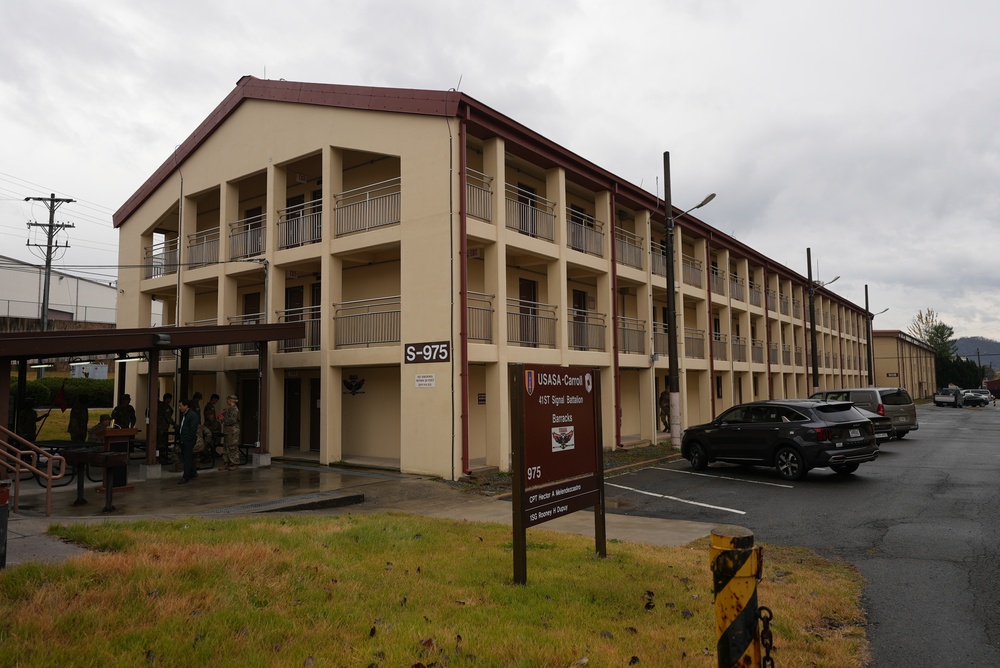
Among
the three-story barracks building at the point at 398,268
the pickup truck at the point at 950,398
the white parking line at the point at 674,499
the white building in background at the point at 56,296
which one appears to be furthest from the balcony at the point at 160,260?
the pickup truck at the point at 950,398

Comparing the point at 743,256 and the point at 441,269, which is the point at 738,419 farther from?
the point at 743,256

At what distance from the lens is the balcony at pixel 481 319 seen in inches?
632

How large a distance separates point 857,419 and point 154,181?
24.2 metres

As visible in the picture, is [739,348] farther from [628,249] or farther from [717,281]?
[628,249]

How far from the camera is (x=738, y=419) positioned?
15.4 m

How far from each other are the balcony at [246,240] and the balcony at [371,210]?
340cm

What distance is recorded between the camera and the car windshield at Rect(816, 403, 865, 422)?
13680 mm

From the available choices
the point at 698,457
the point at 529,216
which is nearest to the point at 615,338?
the point at 529,216

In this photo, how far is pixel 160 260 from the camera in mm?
25328

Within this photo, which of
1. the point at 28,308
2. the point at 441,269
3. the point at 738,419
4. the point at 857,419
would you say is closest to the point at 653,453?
the point at 738,419

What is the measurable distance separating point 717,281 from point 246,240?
20.7m

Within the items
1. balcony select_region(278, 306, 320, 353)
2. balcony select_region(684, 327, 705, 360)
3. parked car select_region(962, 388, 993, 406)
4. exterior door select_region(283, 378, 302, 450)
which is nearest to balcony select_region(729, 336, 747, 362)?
balcony select_region(684, 327, 705, 360)

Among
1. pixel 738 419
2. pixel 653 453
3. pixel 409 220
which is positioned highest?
pixel 409 220

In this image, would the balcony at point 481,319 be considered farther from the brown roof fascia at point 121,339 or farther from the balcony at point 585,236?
the balcony at point 585,236
